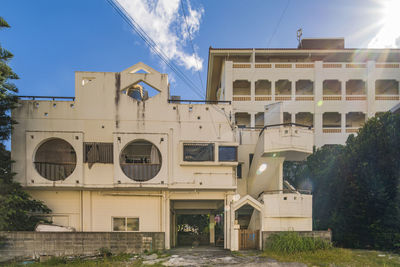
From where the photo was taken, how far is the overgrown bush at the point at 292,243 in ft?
42.0

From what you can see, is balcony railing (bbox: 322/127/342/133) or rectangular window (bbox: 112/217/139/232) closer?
rectangular window (bbox: 112/217/139/232)

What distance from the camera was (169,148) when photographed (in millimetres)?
14711

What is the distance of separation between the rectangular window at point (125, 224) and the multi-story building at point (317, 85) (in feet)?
46.9

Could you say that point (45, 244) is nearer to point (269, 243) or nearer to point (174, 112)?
point (174, 112)

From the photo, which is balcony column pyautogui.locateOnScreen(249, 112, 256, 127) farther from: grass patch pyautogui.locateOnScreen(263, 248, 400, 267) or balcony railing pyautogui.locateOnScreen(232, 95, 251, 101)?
grass patch pyautogui.locateOnScreen(263, 248, 400, 267)

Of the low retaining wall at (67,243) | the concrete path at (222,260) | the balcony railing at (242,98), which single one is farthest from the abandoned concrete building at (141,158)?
the balcony railing at (242,98)

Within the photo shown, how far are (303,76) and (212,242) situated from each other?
1957cm

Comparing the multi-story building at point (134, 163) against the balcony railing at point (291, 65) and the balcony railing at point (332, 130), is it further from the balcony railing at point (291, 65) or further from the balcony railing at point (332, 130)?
the balcony railing at point (291, 65)

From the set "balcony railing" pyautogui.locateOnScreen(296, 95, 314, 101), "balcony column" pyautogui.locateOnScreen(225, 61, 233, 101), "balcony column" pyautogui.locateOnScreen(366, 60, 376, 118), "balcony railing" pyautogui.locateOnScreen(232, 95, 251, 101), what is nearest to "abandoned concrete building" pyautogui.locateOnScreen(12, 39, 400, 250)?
"balcony railing" pyautogui.locateOnScreen(232, 95, 251, 101)

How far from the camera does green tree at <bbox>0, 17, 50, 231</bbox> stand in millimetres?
12281

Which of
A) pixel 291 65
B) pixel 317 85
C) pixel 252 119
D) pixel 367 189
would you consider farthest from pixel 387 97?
pixel 252 119

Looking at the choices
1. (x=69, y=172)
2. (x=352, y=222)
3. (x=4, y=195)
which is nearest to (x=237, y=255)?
(x=352, y=222)

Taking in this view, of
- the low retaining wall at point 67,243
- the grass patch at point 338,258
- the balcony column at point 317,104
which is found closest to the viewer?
the grass patch at point 338,258

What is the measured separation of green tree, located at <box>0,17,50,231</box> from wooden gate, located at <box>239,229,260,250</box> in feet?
41.6
